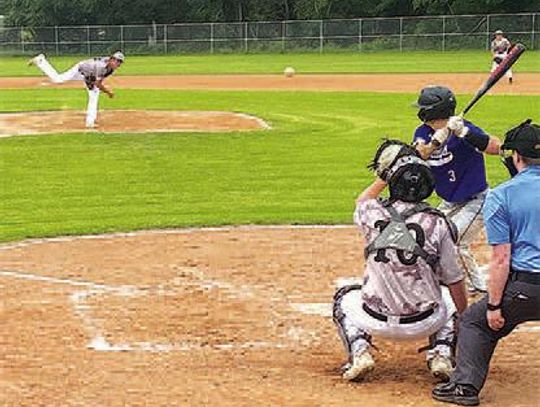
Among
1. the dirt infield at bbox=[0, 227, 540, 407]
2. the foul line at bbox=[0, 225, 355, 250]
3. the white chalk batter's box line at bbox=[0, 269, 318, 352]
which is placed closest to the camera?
the dirt infield at bbox=[0, 227, 540, 407]

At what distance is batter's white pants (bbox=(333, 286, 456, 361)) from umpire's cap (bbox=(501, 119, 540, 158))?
44.9 inches

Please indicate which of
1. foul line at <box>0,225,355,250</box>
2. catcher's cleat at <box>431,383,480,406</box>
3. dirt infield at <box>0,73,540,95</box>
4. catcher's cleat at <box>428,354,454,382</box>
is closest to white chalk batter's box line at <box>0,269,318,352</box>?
catcher's cleat at <box>428,354,454,382</box>

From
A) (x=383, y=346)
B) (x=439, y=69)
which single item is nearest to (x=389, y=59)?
(x=439, y=69)

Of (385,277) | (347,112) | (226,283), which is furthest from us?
(347,112)

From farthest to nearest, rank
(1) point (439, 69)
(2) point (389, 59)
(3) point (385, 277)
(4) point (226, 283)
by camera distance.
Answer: (2) point (389, 59) < (1) point (439, 69) < (4) point (226, 283) < (3) point (385, 277)

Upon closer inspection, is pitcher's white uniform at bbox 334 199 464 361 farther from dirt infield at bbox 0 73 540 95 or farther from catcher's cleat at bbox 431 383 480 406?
dirt infield at bbox 0 73 540 95

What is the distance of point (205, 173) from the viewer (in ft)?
54.5

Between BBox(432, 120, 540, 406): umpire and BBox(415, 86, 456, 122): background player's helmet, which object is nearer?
BBox(432, 120, 540, 406): umpire

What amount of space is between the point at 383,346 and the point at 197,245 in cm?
391

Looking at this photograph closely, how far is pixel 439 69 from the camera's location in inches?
1697

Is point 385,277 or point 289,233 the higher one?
point 385,277

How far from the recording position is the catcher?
246 inches

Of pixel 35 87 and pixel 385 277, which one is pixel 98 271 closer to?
pixel 385 277

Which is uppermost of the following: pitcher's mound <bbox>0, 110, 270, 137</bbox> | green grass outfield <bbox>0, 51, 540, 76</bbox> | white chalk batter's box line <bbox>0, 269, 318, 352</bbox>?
white chalk batter's box line <bbox>0, 269, 318, 352</bbox>
